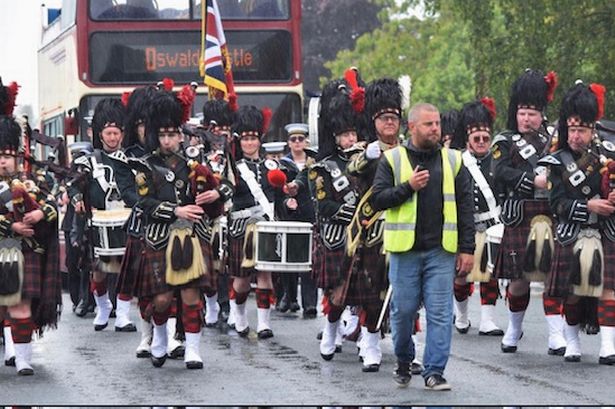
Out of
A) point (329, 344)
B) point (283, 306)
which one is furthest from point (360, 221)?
point (283, 306)

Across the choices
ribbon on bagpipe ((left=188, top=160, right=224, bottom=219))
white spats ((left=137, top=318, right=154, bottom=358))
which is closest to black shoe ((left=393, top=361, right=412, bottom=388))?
ribbon on bagpipe ((left=188, top=160, right=224, bottom=219))

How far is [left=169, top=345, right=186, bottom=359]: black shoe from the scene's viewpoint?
13727 millimetres

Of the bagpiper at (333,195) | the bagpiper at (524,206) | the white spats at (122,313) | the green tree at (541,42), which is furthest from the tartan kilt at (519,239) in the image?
the green tree at (541,42)

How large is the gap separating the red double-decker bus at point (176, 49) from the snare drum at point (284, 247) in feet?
20.4

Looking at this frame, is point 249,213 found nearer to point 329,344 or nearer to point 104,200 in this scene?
point 104,200

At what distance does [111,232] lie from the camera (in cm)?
1630

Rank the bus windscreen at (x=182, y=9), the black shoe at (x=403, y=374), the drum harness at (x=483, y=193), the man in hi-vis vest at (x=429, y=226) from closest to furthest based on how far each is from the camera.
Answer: the man in hi-vis vest at (x=429, y=226) < the black shoe at (x=403, y=374) < the drum harness at (x=483, y=193) < the bus windscreen at (x=182, y=9)

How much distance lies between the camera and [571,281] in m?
13.2

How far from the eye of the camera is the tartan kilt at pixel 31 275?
12906 millimetres

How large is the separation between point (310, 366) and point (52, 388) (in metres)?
2.01

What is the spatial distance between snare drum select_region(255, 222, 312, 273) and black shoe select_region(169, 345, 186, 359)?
77.1 inches

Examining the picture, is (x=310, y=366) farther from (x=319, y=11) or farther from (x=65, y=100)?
(x=319, y=11)

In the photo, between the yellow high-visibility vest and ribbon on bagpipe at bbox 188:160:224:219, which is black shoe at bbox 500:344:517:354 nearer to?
ribbon on bagpipe at bbox 188:160:224:219

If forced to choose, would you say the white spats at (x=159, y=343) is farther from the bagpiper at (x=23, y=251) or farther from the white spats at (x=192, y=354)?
the bagpiper at (x=23, y=251)
